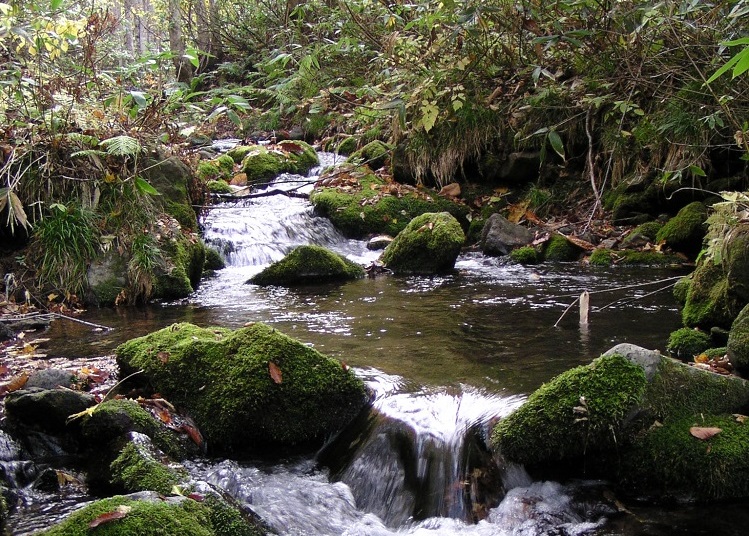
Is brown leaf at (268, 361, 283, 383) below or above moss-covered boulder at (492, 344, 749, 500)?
above

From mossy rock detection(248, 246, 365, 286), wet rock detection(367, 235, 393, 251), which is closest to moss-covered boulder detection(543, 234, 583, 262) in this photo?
wet rock detection(367, 235, 393, 251)

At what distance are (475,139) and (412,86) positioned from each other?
2.36 m

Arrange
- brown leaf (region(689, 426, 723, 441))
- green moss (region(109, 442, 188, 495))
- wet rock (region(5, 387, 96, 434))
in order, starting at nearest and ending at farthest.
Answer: green moss (region(109, 442, 188, 495))
brown leaf (region(689, 426, 723, 441))
wet rock (region(5, 387, 96, 434))

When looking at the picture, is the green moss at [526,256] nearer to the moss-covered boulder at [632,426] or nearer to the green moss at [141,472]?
the moss-covered boulder at [632,426]

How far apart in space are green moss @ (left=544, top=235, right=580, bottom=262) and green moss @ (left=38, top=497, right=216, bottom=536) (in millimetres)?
7405

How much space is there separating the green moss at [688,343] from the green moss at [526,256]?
4.11 meters

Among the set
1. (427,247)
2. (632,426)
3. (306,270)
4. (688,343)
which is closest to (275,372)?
(632,426)

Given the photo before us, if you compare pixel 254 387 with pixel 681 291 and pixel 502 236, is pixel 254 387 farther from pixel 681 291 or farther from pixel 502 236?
pixel 502 236

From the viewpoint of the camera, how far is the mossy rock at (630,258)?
848cm

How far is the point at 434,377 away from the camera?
456 cm

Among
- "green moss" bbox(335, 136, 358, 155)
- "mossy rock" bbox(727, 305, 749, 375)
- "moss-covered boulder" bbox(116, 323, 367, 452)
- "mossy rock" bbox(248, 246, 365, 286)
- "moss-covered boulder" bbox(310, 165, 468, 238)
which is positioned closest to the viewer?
"moss-covered boulder" bbox(116, 323, 367, 452)

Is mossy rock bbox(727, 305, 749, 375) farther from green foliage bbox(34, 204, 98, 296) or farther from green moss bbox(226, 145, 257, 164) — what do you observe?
green moss bbox(226, 145, 257, 164)

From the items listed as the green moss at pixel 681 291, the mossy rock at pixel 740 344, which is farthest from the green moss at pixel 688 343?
the green moss at pixel 681 291

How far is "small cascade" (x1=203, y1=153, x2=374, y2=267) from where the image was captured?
31.1 ft
